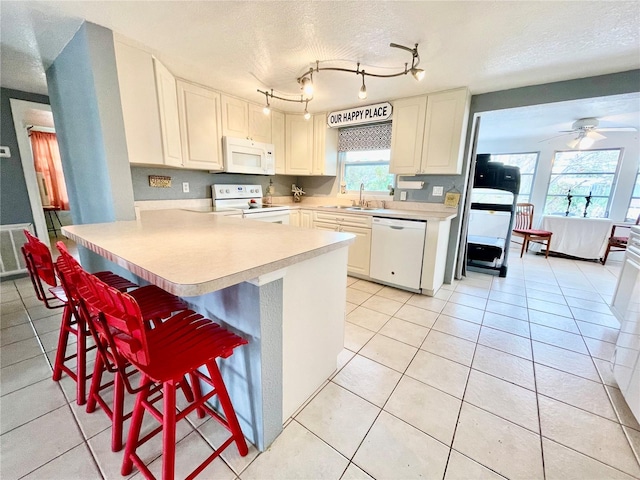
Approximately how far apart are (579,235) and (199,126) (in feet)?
19.8

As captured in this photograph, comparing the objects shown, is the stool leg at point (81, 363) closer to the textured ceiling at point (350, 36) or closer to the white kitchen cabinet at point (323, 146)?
the textured ceiling at point (350, 36)

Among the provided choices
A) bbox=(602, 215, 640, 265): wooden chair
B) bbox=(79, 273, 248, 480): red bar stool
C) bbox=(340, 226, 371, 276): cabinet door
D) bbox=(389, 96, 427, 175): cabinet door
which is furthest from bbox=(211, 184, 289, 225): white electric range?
bbox=(602, 215, 640, 265): wooden chair

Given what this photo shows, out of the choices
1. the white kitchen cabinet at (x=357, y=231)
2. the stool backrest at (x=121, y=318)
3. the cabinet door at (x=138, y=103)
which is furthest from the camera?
the white kitchen cabinet at (x=357, y=231)

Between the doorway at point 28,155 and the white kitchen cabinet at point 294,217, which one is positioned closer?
the doorway at point 28,155

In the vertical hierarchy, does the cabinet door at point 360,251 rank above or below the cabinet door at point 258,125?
below

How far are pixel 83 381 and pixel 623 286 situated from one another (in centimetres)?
426

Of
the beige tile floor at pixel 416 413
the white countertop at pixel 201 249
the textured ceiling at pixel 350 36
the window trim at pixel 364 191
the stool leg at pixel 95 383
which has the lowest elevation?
the beige tile floor at pixel 416 413

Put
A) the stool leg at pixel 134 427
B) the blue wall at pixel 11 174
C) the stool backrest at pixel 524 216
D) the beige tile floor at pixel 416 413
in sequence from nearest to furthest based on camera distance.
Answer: the stool leg at pixel 134 427 → the beige tile floor at pixel 416 413 → the blue wall at pixel 11 174 → the stool backrest at pixel 524 216

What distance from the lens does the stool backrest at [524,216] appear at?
5008mm

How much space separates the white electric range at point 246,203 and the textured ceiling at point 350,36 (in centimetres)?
129

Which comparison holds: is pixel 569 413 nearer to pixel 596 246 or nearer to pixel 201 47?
pixel 201 47

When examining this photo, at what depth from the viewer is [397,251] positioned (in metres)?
2.94

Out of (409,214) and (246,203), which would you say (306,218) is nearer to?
(246,203)

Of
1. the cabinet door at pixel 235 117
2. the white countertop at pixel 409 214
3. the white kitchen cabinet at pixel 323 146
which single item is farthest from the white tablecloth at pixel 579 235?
the cabinet door at pixel 235 117
